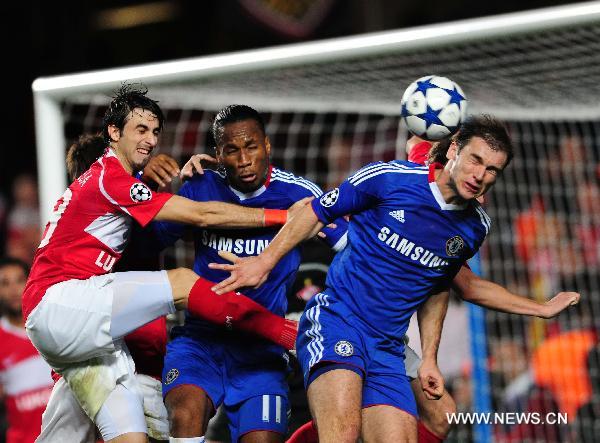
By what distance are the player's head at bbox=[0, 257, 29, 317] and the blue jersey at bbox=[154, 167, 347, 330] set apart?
2089 mm

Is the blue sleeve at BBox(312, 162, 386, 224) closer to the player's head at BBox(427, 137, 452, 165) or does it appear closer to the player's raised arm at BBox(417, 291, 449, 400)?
the player's head at BBox(427, 137, 452, 165)

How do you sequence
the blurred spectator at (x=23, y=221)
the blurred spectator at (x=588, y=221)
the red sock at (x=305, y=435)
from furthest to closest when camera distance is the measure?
1. the blurred spectator at (x=23, y=221)
2. the blurred spectator at (x=588, y=221)
3. the red sock at (x=305, y=435)

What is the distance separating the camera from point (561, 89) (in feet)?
23.2

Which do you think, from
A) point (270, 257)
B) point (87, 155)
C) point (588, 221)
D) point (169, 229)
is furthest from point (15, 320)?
point (588, 221)

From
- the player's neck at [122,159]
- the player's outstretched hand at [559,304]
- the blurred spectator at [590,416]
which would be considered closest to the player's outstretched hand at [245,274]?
the player's neck at [122,159]

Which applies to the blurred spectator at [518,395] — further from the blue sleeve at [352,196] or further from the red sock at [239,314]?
the blue sleeve at [352,196]

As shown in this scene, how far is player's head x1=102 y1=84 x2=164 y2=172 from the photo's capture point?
4.52 meters

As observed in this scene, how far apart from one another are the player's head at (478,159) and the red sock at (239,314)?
1007 millimetres

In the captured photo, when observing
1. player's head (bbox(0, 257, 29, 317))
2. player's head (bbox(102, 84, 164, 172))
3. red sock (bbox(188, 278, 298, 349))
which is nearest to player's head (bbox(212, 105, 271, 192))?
player's head (bbox(102, 84, 164, 172))

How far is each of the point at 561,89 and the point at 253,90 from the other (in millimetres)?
2139

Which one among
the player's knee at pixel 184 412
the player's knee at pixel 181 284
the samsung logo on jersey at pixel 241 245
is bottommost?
the player's knee at pixel 184 412

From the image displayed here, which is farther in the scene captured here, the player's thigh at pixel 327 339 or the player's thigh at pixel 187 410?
the player's thigh at pixel 187 410

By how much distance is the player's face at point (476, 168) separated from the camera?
4176mm

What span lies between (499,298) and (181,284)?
A: 147cm
